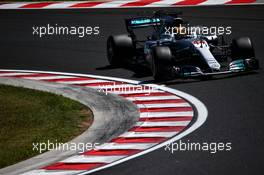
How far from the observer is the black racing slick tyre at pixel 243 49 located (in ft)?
63.3

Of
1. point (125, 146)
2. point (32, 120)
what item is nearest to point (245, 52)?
point (32, 120)

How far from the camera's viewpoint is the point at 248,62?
62.3 ft

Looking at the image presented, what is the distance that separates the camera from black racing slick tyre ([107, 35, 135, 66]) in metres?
20.8

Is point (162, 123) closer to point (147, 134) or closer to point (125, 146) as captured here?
point (147, 134)

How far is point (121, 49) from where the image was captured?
2086cm

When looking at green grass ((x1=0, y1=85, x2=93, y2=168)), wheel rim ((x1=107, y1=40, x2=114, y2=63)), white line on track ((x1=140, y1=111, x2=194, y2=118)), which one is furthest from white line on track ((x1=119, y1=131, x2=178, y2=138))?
wheel rim ((x1=107, y1=40, x2=114, y2=63))

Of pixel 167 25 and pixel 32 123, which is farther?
pixel 167 25

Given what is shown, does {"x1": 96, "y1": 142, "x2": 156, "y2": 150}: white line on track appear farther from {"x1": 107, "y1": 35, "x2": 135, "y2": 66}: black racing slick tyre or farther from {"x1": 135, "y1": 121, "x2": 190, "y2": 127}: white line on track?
{"x1": 107, "y1": 35, "x2": 135, "y2": 66}: black racing slick tyre

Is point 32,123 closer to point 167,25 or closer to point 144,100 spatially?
point 144,100

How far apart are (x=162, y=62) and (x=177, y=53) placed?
97cm

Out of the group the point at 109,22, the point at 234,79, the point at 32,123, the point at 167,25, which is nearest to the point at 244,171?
the point at 32,123

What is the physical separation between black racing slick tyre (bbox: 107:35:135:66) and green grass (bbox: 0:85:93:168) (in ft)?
9.75

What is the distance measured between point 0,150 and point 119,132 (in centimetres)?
203

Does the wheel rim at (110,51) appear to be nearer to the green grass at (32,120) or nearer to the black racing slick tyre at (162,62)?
the black racing slick tyre at (162,62)
